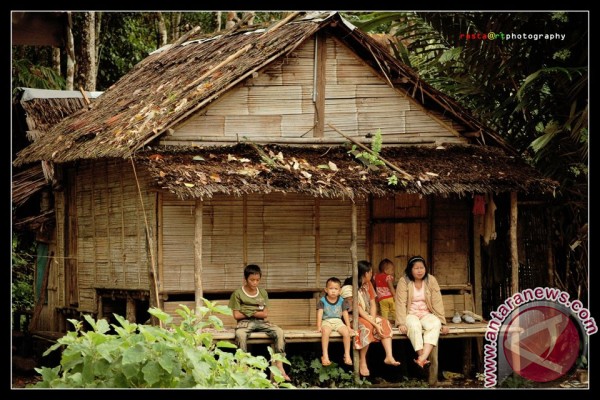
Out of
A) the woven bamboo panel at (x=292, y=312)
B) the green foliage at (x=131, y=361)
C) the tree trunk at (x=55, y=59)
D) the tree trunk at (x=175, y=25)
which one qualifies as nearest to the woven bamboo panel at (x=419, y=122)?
the woven bamboo panel at (x=292, y=312)

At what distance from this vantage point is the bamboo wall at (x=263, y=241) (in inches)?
500

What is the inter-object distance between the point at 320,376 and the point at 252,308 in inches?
44.6

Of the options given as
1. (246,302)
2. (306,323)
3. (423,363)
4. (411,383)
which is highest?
(246,302)

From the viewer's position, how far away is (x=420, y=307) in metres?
12.7

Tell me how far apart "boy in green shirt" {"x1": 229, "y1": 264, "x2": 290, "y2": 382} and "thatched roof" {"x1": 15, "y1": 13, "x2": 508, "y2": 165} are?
1.85 m

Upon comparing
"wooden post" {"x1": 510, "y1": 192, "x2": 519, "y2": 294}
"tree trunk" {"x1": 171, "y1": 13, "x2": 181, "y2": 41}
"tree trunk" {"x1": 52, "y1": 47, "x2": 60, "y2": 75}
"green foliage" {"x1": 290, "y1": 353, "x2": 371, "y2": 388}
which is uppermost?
"tree trunk" {"x1": 171, "y1": 13, "x2": 181, "y2": 41}

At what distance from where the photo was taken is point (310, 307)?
43.6ft

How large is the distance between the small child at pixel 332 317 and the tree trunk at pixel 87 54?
7.41m

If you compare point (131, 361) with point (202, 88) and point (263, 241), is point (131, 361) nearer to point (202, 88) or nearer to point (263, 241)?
point (202, 88)

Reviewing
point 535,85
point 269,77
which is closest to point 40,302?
point 269,77

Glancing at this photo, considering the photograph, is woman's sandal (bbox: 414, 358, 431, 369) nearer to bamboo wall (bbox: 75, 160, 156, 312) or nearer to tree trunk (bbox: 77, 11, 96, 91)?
bamboo wall (bbox: 75, 160, 156, 312)

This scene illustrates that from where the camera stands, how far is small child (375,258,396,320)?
43.1 feet

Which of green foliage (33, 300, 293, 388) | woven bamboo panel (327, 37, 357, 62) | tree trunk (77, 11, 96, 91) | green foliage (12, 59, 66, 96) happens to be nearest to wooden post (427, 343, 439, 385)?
woven bamboo panel (327, 37, 357, 62)

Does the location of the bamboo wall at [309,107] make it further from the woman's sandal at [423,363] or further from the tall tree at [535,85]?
the woman's sandal at [423,363]
